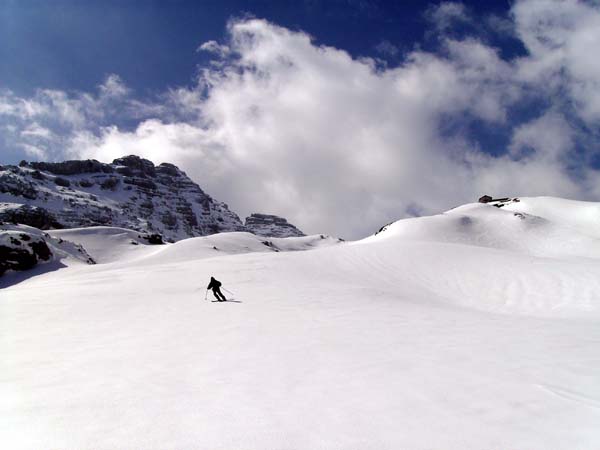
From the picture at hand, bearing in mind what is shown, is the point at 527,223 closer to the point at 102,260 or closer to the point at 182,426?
the point at 182,426

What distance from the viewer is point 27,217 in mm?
110875

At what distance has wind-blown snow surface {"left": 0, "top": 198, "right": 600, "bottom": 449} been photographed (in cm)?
361

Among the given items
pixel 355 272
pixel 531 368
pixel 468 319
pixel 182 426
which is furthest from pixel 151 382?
pixel 355 272

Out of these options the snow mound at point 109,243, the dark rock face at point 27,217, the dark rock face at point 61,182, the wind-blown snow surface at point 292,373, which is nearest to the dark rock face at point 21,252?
the snow mound at point 109,243

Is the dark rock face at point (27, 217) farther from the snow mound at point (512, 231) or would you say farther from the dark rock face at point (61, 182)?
the snow mound at point (512, 231)

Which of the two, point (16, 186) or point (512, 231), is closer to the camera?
point (512, 231)

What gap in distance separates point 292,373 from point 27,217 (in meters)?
138

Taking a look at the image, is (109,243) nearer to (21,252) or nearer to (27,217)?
(21,252)

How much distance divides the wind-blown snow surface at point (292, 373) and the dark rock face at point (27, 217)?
397ft

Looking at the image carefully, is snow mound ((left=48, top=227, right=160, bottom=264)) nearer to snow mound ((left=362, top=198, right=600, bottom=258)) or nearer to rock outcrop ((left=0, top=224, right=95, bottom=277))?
rock outcrop ((left=0, top=224, right=95, bottom=277))

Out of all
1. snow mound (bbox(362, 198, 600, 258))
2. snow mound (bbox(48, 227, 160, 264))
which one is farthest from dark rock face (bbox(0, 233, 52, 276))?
snow mound (bbox(362, 198, 600, 258))

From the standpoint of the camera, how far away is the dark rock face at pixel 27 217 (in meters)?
108

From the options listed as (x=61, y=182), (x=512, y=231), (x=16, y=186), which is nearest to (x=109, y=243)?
(x=512, y=231)

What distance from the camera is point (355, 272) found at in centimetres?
2311
